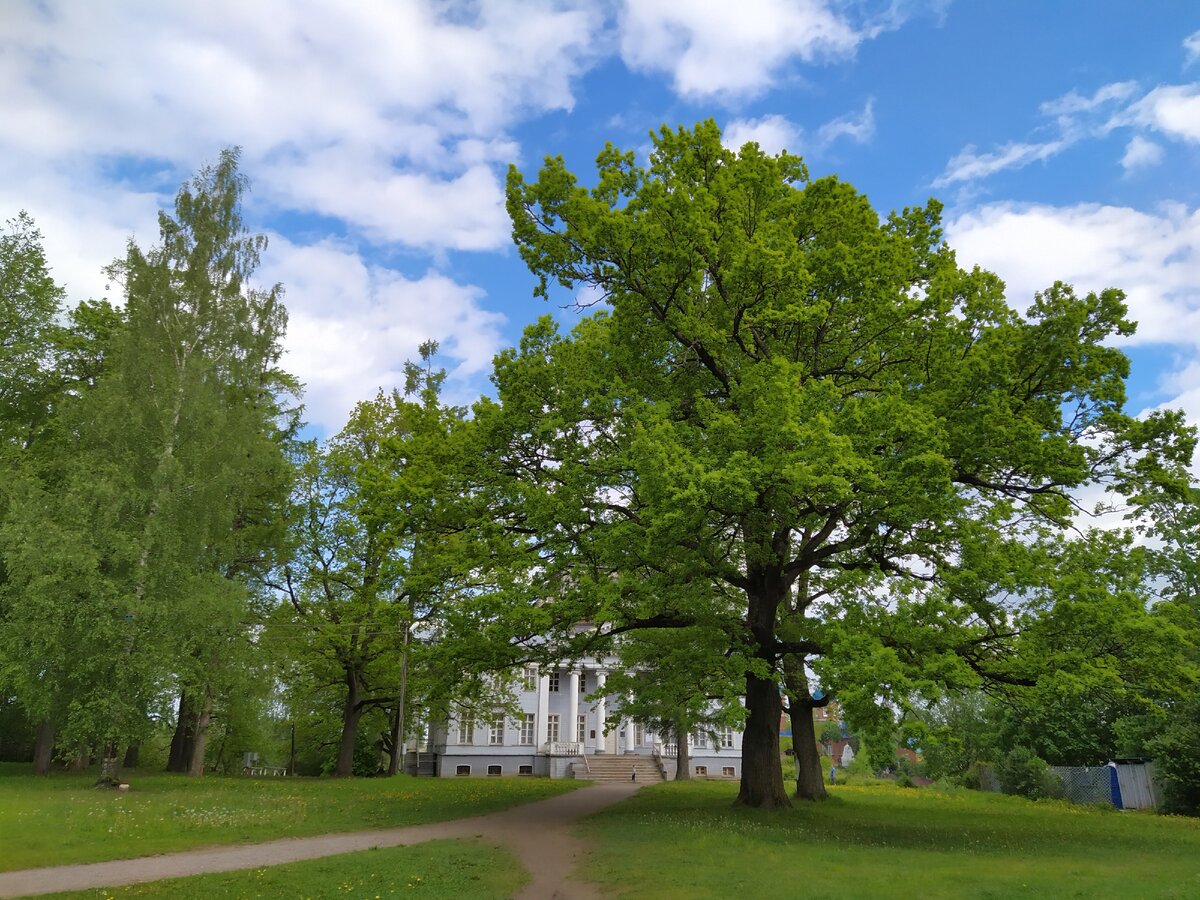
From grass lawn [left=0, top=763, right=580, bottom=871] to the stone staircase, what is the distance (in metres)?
16.9

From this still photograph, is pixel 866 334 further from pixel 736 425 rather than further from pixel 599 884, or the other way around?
pixel 599 884

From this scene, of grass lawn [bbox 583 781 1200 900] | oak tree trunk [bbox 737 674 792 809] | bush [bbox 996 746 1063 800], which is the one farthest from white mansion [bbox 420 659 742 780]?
oak tree trunk [bbox 737 674 792 809]

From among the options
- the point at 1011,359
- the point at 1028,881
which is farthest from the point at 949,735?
the point at 1011,359

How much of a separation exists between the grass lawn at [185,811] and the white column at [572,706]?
23227 millimetres

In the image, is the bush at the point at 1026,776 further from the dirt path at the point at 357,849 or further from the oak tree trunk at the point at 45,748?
the oak tree trunk at the point at 45,748

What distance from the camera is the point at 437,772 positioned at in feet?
155

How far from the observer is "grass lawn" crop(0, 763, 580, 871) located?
12938 mm

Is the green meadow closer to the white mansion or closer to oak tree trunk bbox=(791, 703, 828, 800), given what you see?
oak tree trunk bbox=(791, 703, 828, 800)

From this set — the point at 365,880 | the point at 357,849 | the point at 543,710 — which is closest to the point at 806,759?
the point at 357,849

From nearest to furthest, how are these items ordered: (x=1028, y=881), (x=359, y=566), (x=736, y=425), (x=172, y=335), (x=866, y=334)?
(x=1028, y=881)
(x=736, y=425)
(x=866, y=334)
(x=172, y=335)
(x=359, y=566)

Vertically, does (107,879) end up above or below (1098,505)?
below

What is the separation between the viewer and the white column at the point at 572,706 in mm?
50000

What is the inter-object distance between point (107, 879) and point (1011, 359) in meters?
17.7

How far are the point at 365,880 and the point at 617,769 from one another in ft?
115
